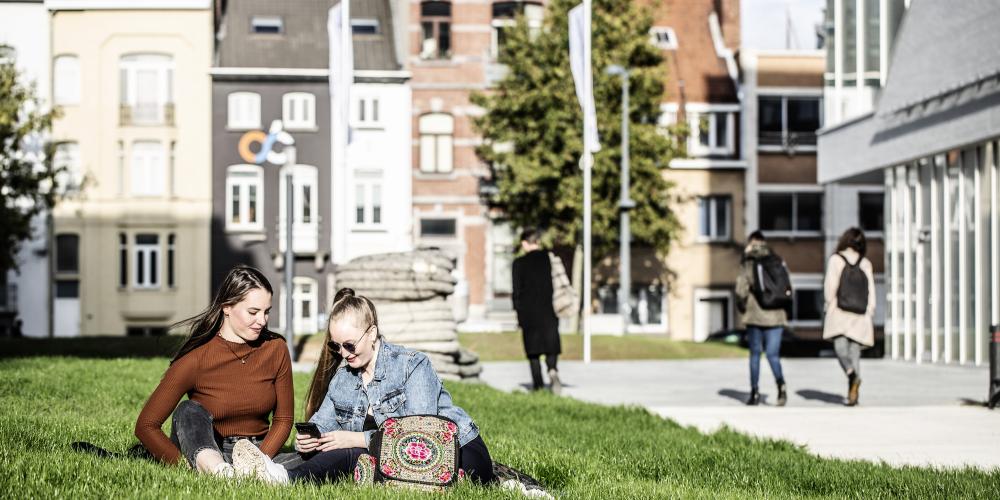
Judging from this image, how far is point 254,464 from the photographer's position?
21.4 feet

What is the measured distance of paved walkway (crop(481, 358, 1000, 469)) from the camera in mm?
10695

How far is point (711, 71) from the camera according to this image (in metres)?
49.8

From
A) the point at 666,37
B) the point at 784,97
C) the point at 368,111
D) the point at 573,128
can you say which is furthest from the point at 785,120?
the point at 368,111

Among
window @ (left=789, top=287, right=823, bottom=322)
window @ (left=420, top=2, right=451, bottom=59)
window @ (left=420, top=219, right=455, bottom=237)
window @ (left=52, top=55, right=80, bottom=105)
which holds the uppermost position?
window @ (left=420, top=2, right=451, bottom=59)

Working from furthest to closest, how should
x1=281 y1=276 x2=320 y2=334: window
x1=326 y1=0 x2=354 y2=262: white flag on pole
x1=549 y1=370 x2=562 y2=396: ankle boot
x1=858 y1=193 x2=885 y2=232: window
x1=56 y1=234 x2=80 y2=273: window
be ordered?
x1=858 y1=193 x2=885 y2=232: window < x1=56 y1=234 x2=80 y2=273: window < x1=281 y1=276 x2=320 y2=334: window < x1=326 y1=0 x2=354 y2=262: white flag on pole < x1=549 y1=370 x2=562 y2=396: ankle boot

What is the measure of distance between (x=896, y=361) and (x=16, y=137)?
74.6ft

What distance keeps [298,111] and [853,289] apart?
1380 inches

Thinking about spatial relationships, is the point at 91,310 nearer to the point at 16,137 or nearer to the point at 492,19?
the point at 16,137

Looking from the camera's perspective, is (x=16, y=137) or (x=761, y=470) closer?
(x=761, y=470)

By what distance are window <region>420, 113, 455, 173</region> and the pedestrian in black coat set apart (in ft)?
107

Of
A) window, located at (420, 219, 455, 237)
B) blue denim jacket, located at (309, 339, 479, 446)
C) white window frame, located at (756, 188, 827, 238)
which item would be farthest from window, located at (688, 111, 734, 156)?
blue denim jacket, located at (309, 339, 479, 446)

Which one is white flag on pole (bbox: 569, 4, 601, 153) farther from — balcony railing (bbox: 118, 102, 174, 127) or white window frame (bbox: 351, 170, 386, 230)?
balcony railing (bbox: 118, 102, 174, 127)

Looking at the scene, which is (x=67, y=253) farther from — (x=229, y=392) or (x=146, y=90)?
(x=229, y=392)

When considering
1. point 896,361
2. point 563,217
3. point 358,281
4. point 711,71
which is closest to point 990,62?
point 896,361
